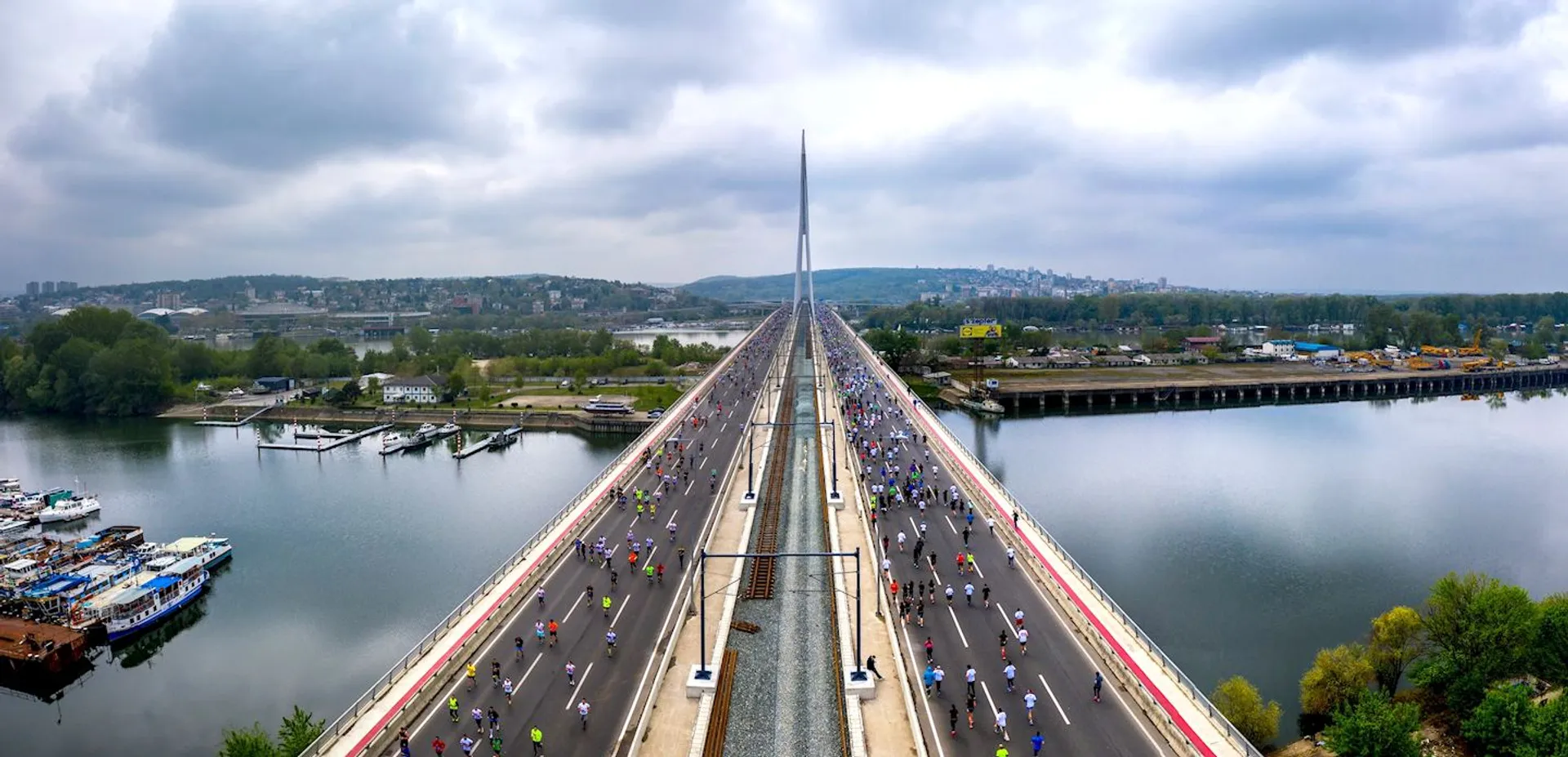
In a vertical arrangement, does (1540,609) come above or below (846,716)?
above

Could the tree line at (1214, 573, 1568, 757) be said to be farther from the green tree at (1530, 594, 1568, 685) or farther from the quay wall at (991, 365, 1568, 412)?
the quay wall at (991, 365, 1568, 412)

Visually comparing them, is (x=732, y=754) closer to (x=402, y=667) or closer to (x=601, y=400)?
(x=402, y=667)

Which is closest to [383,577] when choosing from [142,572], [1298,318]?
[142,572]

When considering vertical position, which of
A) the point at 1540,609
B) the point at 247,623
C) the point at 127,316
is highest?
the point at 127,316

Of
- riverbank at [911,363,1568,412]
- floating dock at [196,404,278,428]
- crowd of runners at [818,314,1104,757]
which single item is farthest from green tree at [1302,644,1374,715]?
floating dock at [196,404,278,428]

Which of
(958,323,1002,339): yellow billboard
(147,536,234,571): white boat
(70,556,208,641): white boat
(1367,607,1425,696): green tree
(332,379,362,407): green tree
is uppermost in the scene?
(958,323,1002,339): yellow billboard

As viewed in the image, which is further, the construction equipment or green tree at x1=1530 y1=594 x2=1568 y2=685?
the construction equipment
